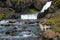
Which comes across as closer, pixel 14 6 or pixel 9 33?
pixel 9 33

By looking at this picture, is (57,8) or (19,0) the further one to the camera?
(19,0)

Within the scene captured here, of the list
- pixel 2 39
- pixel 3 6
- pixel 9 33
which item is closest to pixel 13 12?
pixel 3 6

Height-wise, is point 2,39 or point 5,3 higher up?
point 5,3

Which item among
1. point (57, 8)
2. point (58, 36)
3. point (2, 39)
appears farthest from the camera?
point (57, 8)

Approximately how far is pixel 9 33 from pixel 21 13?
101 ft

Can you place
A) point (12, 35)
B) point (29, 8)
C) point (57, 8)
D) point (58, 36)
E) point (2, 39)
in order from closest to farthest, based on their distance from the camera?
1. point (58, 36)
2. point (2, 39)
3. point (12, 35)
4. point (57, 8)
5. point (29, 8)

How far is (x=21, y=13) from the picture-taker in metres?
71.9

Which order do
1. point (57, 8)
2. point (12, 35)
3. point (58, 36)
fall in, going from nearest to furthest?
point (58, 36) < point (12, 35) < point (57, 8)

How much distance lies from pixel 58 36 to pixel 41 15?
35433mm

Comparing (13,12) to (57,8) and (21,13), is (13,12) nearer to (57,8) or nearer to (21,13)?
(21,13)

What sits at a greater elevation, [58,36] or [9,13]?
[9,13]

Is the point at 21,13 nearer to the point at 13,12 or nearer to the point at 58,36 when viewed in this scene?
the point at 13,12

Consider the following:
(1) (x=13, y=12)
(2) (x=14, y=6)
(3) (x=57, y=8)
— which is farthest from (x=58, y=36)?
(2) (x=14, y=6)

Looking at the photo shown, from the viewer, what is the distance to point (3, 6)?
243 feet
